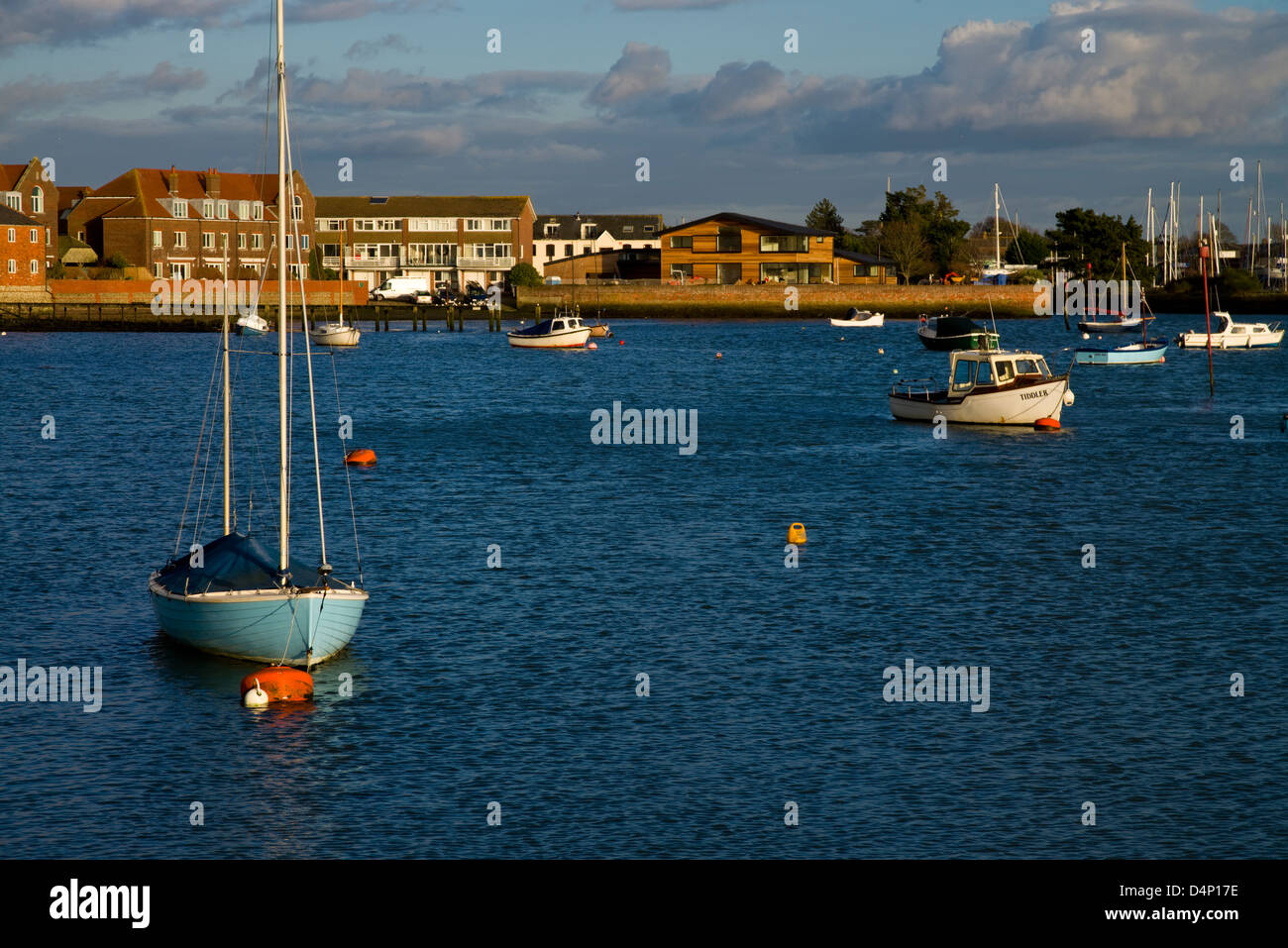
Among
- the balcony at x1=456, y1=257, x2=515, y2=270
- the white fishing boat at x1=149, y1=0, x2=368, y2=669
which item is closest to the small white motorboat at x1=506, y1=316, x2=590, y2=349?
the balcony at x1=456, y1=257, x2=515, y2=270

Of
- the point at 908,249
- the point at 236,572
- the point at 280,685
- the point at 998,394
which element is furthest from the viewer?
the point at 908,249

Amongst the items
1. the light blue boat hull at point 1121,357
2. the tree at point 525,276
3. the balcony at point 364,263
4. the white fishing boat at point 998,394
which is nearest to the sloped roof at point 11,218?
the balcony at point 364,263

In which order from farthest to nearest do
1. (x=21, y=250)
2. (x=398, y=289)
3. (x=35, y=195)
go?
(x=398, y=289)
(x=35, y=195)
(x=21, y=250)

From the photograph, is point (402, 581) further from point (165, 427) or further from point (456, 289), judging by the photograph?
point (456, 289)

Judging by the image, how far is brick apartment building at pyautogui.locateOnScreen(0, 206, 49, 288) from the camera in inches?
5615

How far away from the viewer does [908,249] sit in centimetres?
19488

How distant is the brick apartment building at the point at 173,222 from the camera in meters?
162

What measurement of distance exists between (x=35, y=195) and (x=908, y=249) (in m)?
108

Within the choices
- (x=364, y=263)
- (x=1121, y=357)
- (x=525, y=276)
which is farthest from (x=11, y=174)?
(x=1121, y=357)

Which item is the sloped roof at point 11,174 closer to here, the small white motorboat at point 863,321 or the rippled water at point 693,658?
the small white motorboat at point 863,321

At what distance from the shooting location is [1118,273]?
179 m

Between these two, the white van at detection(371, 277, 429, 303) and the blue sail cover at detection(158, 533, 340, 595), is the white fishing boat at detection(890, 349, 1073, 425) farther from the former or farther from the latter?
the white van at detection(371, 277, 429, 303)

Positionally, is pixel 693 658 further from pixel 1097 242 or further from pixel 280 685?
pixel 1097 242
